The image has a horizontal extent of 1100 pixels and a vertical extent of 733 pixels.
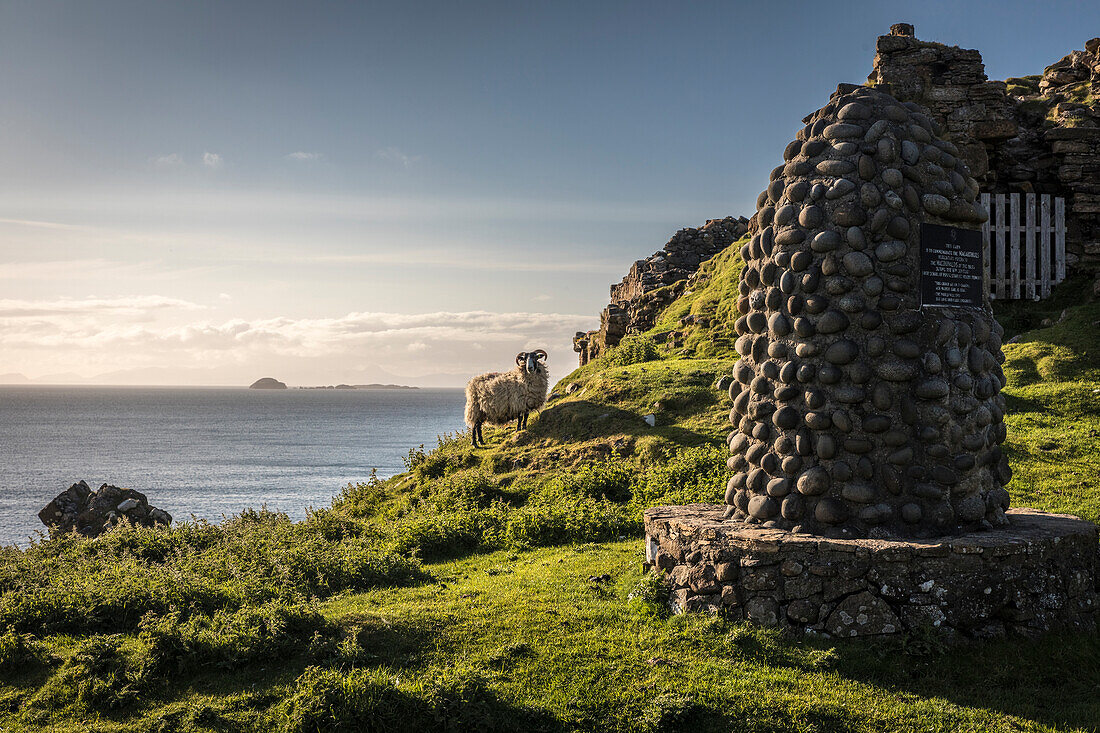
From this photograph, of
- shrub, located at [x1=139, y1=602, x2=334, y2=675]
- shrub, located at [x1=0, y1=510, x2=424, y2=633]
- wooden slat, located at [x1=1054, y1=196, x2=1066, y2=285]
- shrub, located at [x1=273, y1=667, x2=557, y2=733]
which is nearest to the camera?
shrub, located at [x1=273, y1=667, x2=557, y2=733]

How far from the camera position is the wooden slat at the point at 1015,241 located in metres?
25.5

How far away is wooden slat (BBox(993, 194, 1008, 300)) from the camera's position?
25.6 m

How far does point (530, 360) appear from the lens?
23078 millimetres

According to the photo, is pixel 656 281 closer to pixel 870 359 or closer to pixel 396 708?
pixel 870 359

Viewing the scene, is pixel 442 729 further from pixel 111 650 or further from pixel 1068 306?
pixel 1068 306

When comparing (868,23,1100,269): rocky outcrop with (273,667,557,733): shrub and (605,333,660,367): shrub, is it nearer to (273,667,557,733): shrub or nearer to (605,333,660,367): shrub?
(605,333,660,367): shrub

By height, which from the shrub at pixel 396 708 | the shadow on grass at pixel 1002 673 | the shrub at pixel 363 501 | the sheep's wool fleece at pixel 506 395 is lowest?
the shrub at pixel 363 501

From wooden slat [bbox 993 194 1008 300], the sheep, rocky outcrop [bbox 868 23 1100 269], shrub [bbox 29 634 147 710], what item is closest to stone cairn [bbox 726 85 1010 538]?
shrub [bbox 29 634 147 710]

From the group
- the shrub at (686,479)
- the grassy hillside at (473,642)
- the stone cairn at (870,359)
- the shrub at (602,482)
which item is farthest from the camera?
the shrub at (602,482)

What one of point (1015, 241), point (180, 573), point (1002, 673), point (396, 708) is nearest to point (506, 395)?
point (180, 573)

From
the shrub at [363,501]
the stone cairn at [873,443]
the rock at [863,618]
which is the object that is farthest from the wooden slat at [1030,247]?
the rock at [863,618]

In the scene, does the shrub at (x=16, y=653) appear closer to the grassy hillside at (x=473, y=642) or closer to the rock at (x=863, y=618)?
the grassy hillside at (x=473, y=642)

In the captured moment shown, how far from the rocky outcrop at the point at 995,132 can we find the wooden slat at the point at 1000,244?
2.38 feet

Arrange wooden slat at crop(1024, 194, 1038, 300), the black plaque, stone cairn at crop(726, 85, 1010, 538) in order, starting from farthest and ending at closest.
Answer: wooden slat at crop(1024, 194, 1038, 300) → the black plaque → stone cairn at crop(726, 85, 1010, 538)
